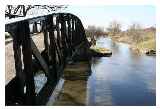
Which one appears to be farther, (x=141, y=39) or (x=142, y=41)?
(x=142, y=41)

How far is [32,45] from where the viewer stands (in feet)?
11.7

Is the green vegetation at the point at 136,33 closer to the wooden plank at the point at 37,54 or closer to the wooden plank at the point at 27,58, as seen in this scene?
the wooden plank at the point at 37,54

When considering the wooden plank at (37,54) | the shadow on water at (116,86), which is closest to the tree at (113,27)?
the shadow on water at (116,86)

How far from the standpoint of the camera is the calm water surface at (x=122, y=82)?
4.61 m

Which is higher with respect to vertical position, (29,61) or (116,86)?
(29,61)

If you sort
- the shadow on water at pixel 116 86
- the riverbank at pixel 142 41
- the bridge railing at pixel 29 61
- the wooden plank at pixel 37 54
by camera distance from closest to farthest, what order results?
the bridge railing at pixel 29 61 → the wooden plank at pixel 37 54 → the riverbank at pixel 142 41 → the shadow on water at pixel 116 86

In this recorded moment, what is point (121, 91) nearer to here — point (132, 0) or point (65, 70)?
point (65, 70)

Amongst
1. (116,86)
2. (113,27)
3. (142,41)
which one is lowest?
(116,86)

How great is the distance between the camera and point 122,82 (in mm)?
5297

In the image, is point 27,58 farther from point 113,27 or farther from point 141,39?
point 141,39

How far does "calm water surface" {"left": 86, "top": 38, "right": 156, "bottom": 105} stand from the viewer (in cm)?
461

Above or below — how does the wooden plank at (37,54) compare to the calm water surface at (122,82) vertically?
above

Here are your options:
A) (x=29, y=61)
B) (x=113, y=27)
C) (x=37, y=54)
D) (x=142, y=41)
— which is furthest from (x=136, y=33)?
(x=29, y=61)

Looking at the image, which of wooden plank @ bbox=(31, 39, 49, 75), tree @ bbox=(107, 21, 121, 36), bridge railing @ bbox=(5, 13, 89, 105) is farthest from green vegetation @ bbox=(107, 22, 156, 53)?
wooden plank @ bbox=(31, 39, 49, 75)
